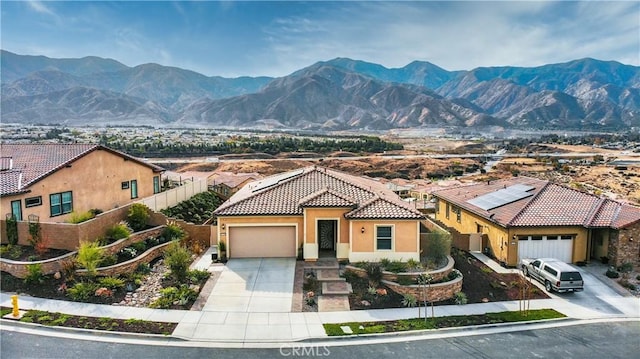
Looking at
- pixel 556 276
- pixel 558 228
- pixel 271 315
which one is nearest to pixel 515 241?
pixel 558 228

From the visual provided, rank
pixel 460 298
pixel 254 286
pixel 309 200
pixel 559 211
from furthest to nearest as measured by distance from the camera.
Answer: pixel 559 211
pixel 309 200
pixel 254 286
pixel 460 298

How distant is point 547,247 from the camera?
23.0m

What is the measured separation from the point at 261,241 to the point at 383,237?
236 inches

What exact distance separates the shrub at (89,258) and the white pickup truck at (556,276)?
19138 mm

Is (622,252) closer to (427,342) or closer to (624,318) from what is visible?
(624,318)

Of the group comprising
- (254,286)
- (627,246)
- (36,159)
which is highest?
(36,159)

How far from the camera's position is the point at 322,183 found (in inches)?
996

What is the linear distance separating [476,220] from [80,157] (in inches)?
915

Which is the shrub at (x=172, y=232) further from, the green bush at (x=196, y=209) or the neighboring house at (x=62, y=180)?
the neighboring house at (x=62, y=180)

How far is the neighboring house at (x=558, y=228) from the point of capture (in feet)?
73.0

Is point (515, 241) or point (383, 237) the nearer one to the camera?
point (383, 237)

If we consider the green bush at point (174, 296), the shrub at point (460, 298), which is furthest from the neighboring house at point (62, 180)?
the shrub at point (460, 298)

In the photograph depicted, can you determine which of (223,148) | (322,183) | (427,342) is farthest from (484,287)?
(223,148)

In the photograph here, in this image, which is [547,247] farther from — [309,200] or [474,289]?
[309,200]
